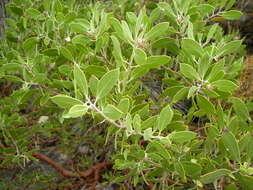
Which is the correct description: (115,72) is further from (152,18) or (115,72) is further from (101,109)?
(152,18)

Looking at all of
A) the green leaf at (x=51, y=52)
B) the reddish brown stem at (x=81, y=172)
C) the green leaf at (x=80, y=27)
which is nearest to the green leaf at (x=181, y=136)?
the green leaf at (x=80, y=27)

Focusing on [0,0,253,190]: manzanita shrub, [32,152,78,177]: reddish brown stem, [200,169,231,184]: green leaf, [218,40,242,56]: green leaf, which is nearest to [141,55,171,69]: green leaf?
[0,0,253,190]: manzanita shrub

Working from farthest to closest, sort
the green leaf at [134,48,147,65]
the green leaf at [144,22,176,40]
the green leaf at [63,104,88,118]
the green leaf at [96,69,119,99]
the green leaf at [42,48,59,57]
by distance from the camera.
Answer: the green leaf at [42,48,59,57] < the green leaf at [144,22,176,40] < the green leaf at [134,48,147,65] < the green leaf at [96,69,119,99] < the green leaf at [63,104,88,118]

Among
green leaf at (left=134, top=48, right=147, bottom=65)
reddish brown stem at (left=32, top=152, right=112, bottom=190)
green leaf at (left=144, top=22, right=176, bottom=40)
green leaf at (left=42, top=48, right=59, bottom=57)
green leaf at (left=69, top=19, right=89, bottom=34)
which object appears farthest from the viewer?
reddish brown stem at (left=32, top=152, right=112, bottom=190)

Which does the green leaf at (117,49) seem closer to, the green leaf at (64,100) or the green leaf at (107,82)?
the green leaf at (107,82)

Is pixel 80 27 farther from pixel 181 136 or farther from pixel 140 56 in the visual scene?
pixel 181 136

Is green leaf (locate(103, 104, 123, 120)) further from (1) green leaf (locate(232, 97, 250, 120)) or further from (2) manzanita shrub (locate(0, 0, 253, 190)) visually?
(1) green leaf (locate(232, 97, 250, 120))

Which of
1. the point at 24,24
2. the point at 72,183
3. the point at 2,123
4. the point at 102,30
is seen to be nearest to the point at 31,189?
the point at 72,183
